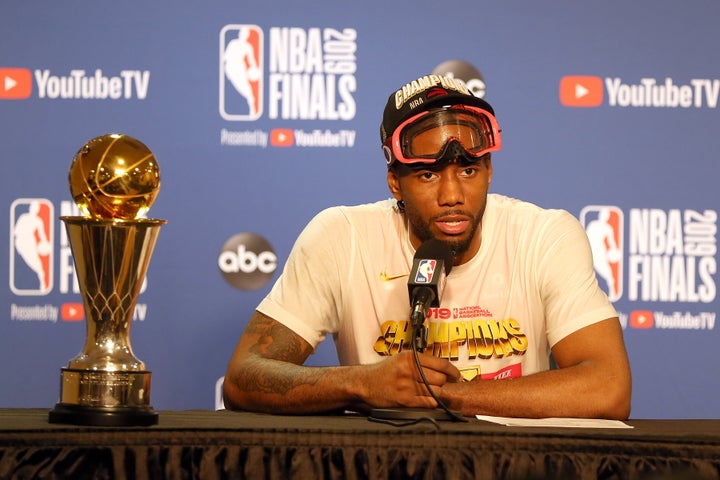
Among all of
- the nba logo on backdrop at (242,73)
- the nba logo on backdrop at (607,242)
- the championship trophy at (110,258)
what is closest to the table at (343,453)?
the championship trophy at (110,258)

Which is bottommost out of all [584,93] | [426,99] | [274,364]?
[274,364]

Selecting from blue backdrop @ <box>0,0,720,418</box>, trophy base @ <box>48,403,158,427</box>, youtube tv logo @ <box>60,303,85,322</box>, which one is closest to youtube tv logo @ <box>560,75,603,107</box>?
blue backdrop @ <box>0,0,720,418</box>

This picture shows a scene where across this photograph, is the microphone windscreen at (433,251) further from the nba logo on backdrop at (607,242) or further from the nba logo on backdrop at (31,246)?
the nba logo on backdrop at (31,246)

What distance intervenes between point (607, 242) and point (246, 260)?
3.79ft

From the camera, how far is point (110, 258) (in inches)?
69.2

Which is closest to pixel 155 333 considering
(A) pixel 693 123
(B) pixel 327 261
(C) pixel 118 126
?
(C) pixel 118 126

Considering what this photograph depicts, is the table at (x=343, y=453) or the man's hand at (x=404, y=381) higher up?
the man's hand at (x=404, y=381)

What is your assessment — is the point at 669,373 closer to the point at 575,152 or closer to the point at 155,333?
the point at 575,152

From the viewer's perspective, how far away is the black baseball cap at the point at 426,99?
2350 millimetres

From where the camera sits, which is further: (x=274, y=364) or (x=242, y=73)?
(x=242, y=73)

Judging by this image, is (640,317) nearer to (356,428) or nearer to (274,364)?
(274,364)

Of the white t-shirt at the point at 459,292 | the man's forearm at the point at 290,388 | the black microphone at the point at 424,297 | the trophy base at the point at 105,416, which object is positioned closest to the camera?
the trophy base at the point at 105,416

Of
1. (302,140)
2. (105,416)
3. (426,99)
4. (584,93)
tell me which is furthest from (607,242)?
(105,416)

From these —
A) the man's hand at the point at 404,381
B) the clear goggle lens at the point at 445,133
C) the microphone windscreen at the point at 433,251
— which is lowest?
the man's hand at the point at 404,381
